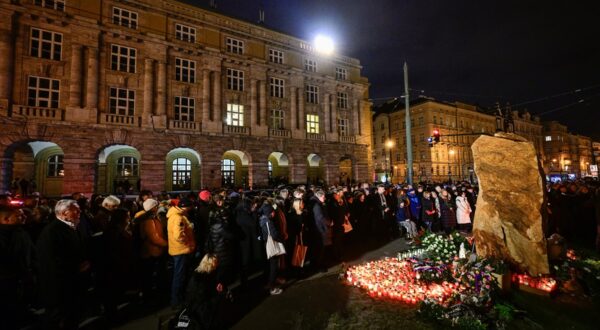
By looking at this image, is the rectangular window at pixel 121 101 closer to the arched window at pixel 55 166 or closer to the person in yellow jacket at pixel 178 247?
the arched window at pixel 55 166

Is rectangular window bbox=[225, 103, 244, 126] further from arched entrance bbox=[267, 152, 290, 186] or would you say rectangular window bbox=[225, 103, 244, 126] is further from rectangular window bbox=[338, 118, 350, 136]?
rectangular window bbox=[338, 118, 350, 136]

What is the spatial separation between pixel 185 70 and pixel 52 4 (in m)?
9.55

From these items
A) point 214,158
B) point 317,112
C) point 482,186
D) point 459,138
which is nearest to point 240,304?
point 482,186

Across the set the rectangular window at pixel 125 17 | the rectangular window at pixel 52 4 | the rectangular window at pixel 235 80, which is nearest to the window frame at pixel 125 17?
the rectangular window at pixel 125 17

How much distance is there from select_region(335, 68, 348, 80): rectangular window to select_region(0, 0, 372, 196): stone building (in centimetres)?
93

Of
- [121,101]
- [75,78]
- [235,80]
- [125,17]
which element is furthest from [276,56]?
[75,78]

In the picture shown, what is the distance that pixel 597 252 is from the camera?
834 centimetres

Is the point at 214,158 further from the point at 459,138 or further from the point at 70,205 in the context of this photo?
the point at 459,138

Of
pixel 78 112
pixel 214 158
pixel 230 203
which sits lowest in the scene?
pixel 230 203

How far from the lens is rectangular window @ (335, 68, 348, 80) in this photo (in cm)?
3495

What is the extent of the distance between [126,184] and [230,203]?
19.6 m

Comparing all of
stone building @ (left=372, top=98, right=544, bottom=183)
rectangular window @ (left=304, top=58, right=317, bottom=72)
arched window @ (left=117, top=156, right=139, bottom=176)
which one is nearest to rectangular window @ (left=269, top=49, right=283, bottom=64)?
rectangular window @ (left=304, top=58, right=317, bottom=72)

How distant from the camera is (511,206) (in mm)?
6551

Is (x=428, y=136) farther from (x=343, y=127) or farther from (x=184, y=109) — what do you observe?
(x=184, y=109)
